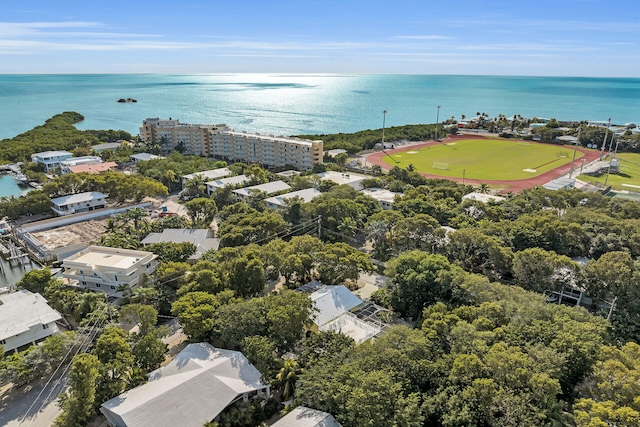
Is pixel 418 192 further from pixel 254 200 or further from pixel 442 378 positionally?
pixel 442 378

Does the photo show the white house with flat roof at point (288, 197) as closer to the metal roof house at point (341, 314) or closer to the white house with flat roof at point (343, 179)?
the white house with flat roof at point (343, 179)

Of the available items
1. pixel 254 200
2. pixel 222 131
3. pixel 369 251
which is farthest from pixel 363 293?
pixel 222 131

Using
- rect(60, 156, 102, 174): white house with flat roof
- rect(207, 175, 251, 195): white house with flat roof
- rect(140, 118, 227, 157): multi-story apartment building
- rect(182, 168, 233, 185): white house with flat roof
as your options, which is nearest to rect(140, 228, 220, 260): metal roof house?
rect(207, 175, 251, 195): white house with flat roof

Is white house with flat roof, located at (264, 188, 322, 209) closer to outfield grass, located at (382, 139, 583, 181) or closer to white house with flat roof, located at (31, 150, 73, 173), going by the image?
outfield grass, located at (382, 139, 583, 181)

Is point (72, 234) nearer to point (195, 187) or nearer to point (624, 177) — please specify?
point (195, 187)

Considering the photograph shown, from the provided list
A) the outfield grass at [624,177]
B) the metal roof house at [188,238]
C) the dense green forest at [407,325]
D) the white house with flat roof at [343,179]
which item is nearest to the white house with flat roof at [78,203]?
the dense green forest at [407,325]

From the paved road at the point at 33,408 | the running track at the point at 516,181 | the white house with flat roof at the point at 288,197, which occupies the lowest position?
the paved road at the point at 33,408
